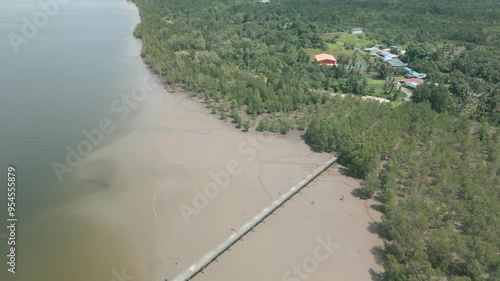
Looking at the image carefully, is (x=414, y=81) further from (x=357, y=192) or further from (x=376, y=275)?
(x=376, y=275)

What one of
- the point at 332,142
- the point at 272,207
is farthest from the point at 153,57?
the point at 272,207

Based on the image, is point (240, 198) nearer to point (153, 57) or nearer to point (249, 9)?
point (153, 57)

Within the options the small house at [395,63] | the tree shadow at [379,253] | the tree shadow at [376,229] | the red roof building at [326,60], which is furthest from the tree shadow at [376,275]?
the small house at [395,63]

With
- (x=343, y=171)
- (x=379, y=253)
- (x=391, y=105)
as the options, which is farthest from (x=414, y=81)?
(x=379, y=253)

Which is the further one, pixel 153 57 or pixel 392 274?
pixel 153 57

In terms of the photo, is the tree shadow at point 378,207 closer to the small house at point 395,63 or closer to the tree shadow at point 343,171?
the tree shadow at point 343,171

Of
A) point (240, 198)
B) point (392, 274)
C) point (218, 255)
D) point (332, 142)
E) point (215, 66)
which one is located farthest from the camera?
point (215, 66)
